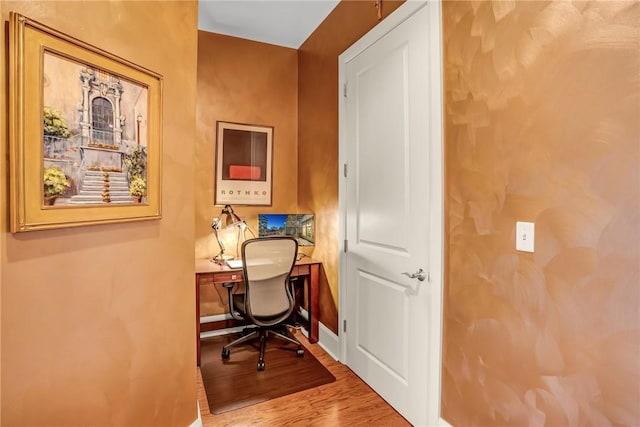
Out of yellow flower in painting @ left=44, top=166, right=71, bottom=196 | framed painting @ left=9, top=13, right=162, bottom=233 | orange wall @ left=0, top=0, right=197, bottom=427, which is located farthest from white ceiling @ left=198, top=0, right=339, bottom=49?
yellow flower in painting @ left=44, top=166, right=71, bottom=196

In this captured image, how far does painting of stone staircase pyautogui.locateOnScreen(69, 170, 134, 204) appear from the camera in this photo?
3.92 feet

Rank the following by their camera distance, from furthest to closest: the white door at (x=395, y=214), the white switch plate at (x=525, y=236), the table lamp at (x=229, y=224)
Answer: the table lamp at (x=229, y=224), the white door at (x=395, y=214), the white switch plate at (x=525, y=236)

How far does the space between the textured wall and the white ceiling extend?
1531 millimetres

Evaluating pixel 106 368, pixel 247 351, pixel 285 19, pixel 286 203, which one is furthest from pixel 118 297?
pixel 285 19

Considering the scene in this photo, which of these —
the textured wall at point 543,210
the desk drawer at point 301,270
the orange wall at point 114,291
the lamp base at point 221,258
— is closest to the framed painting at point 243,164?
the lamp base at point 221,258

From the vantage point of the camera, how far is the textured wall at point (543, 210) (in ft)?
3.49

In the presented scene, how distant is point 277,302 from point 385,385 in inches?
41.7

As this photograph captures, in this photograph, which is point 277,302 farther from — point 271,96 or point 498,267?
point 271,96

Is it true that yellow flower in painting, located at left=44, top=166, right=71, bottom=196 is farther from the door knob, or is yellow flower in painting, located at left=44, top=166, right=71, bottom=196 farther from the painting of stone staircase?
the door knob

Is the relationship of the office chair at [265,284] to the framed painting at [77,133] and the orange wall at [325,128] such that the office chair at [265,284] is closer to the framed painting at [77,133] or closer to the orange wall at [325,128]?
the orange wall at [325,128]

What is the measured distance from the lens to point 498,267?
1456 millimetres

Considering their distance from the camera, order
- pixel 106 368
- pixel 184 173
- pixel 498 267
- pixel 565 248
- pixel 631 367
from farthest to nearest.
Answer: pixel 184 173
pixel 498 267
pixel 106 368
pixel 565 248
pixel 631 367

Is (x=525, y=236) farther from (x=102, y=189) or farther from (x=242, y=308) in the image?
(x=242, y=308)

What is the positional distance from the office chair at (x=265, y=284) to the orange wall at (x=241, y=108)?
79cm
